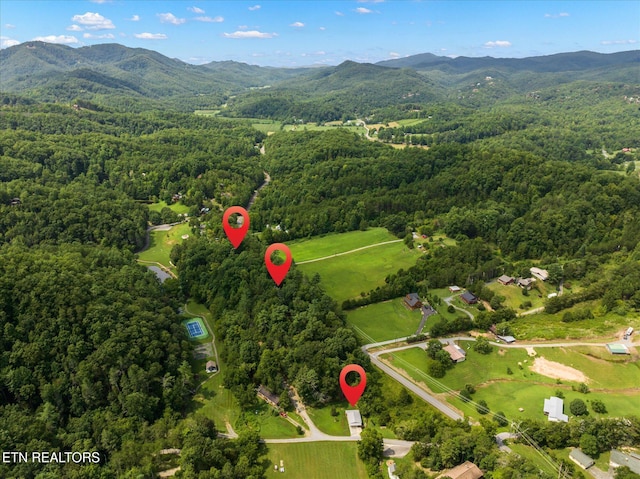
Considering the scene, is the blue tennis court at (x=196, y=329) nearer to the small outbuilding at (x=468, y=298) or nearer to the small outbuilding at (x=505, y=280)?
the small outbuilding at (x=468, y=298)

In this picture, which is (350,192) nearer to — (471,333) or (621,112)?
(471,333)

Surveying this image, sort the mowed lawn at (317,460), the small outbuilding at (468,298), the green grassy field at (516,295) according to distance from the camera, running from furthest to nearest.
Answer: the green grassy field at (516,295) → the small outbuilding at (468,298) → the mowed lawn at (317,460)

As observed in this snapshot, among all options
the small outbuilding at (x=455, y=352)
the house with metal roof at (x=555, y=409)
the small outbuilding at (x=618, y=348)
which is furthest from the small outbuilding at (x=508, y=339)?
the small outbuilding at (x=618, y=348)

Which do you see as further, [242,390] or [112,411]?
[242,390]

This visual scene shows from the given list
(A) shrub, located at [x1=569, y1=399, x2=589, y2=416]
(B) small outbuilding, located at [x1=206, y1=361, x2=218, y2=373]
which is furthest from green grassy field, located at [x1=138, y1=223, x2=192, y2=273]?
(A) shrub, located at [x1=569, y1=399, x2=589, y2=416]

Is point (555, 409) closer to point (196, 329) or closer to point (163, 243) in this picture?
point (196, 329)

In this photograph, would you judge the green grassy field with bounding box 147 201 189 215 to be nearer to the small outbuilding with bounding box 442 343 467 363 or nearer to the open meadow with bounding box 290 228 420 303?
the open meadow with bounding box 290 228 420 303

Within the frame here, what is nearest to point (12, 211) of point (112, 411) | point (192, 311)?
point (192, 311)

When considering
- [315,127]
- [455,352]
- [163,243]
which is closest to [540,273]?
[455,352]
